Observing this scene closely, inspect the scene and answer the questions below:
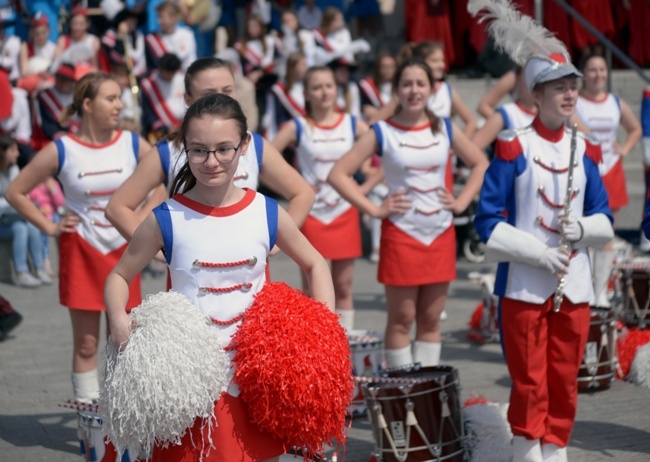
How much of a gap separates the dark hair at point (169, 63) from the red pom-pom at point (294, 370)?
9.66 m

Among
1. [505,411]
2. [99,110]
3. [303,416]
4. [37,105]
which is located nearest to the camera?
[303,416]

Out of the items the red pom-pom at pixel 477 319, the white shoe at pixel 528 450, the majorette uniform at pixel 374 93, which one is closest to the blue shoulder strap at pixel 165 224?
the white shoe at pixel 528 450

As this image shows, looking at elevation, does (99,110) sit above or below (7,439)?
above

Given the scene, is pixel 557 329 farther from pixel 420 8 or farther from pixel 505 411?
pixel 420 8

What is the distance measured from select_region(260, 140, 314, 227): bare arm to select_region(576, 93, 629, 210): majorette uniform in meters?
4.27

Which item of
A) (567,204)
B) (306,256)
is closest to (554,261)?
(567,204)

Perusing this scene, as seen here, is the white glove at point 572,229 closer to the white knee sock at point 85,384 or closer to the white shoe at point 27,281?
the white knee sock at point 85,384

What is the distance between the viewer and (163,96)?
1322 cm

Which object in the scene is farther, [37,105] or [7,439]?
[37,105]

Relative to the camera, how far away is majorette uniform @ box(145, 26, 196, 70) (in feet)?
46.1

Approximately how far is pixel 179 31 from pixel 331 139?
6998mm

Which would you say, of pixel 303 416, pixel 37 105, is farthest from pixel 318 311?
pixel 37 105

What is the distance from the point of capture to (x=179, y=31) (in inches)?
561

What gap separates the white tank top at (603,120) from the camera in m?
8.91
